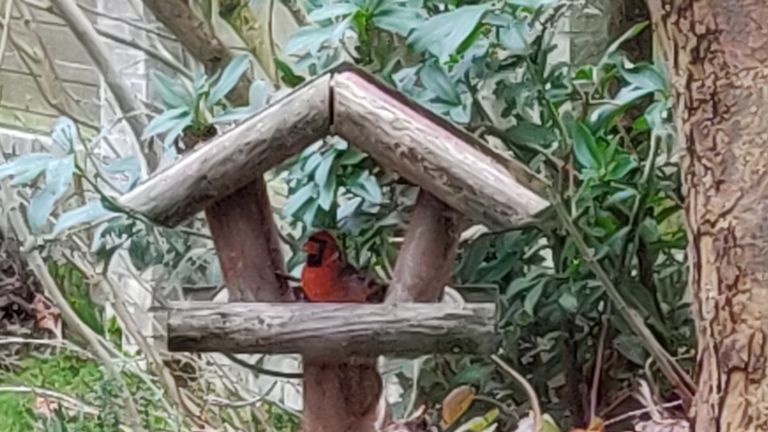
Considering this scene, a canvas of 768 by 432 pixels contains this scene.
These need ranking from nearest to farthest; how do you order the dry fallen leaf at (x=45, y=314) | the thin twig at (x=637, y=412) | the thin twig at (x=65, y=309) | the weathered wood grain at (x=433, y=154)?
the weathered wood grain at (x=433, y=154)
the thin twig at (x=637, y=412)
the thin twig at (x=65, y=309)
the dry fallen leaf at (x=45, y=314)

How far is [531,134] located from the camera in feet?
3.01

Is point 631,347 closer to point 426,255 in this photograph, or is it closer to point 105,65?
point 426,255

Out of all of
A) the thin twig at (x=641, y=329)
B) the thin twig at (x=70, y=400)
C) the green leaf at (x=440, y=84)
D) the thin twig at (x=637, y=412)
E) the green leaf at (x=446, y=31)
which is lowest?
the thin twig at (x=70, y=400)

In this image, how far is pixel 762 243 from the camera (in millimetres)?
673

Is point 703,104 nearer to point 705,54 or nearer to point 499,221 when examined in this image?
point 705,54

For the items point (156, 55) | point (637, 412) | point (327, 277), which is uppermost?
point (156, 55)

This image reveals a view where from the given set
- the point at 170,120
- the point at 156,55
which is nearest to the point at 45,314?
the point at 156,55

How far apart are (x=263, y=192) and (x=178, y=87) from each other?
23 cm

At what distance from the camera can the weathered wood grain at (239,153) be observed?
695mm

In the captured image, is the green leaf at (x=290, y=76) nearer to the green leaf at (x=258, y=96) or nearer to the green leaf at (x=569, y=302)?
the green leaf at (x=258, y=96)

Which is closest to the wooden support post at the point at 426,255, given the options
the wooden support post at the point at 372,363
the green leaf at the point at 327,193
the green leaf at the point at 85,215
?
the wooden support post at the point at 372,363

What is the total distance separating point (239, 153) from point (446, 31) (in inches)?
8.4

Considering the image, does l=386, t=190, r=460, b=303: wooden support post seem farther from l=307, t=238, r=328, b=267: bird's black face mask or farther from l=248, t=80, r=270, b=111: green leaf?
l=248, t=80, r=270, b=111: green leaf

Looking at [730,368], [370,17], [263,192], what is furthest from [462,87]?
[730,368]
